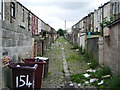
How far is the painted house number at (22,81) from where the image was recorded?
4.33 metres

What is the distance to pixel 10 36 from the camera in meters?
5.32

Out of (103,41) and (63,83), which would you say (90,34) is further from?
(63,83)

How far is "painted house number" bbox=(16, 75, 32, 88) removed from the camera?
433cm

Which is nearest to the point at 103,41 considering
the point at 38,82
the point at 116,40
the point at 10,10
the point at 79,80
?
the point at 116,40

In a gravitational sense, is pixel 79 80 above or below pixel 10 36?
below

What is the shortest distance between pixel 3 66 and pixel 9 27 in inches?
54.0

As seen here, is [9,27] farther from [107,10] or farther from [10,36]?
[107,10]

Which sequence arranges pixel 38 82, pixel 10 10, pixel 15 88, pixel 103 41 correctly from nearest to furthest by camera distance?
1. pixel 15 88
2. pixel 38 82
3. pixel 103 41
4. pixel 10 10

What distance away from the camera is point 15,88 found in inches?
173

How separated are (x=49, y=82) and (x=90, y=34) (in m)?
10.6

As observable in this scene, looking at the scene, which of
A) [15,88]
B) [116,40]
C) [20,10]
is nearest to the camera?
[15,88]

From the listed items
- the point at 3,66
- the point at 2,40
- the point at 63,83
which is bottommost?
the point at 63,83

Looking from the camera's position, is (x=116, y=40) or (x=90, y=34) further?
(x=90, y=34)

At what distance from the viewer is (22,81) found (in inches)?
171
